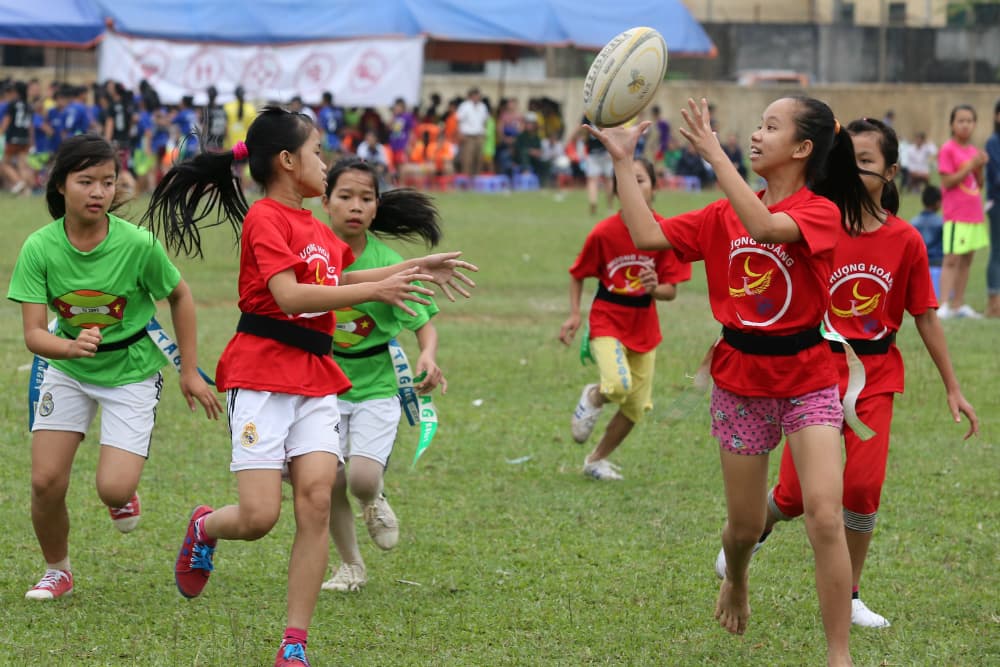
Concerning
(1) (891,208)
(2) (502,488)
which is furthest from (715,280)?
(2) (502,488)

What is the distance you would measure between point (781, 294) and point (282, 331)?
1.64 m

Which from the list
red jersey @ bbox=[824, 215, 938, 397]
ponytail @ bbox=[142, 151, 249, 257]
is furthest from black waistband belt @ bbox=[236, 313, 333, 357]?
red jersey @ bbox=[824, 215, 938, 397]

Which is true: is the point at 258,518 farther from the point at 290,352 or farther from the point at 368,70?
the point at 368,70

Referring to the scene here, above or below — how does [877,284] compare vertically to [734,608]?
above

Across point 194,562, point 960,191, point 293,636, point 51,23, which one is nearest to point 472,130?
point 51,23

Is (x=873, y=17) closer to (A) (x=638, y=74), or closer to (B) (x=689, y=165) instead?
(B) (x=689, y=165)

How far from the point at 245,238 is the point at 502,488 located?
299cm

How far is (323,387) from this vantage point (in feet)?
15.3

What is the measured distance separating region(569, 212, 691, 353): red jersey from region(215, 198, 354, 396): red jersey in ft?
9.99

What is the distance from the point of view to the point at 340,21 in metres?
29.4

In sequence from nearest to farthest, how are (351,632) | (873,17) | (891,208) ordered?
1. (351,632)
2. (891,208)
3. (873,17)

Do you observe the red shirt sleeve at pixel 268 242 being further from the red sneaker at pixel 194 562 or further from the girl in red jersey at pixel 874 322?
the girl in red jersey at pixel 874 322

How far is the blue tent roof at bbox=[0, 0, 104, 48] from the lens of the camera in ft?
85.1

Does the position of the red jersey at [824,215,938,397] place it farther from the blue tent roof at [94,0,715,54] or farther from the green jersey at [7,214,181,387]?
the blue tent roof at [94,0,715,54]
